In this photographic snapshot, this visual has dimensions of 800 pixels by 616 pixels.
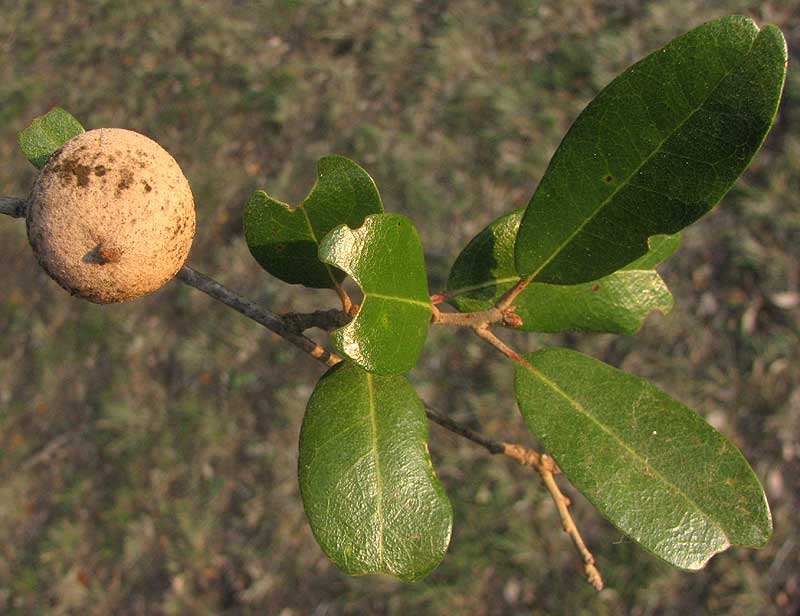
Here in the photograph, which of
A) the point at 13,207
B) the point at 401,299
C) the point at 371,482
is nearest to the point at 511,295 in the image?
the point at 401,299

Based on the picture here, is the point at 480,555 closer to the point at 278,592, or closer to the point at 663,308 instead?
the point at 278,592

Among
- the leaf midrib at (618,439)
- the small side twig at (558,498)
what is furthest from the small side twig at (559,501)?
the leaf midrib at (618,439)

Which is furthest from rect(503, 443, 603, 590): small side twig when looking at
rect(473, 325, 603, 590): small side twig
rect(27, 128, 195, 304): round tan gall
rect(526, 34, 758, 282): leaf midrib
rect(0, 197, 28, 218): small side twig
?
rect(0, 197, 28, 218): small side twig

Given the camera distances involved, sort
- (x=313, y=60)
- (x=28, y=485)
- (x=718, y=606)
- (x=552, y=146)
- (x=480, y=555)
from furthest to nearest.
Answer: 1. (x=313, y=60)
2. (x=28, y=485)
3. (x=552, y=146)
4. (x=480, y=555)
5. (x=718, y=606)

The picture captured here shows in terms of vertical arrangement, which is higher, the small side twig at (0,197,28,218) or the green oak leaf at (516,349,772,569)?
the small side twig at (0,197,28,218)

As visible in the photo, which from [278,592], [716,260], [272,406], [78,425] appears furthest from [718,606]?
[78,425]

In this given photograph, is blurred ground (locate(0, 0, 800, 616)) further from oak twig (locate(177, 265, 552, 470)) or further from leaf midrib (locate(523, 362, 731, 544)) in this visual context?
oak twig (locate(177, 265, 552, 470))
